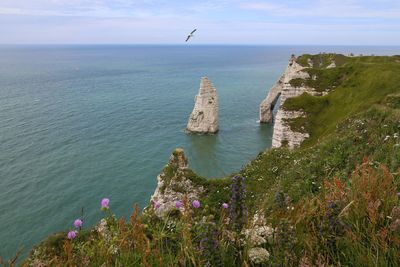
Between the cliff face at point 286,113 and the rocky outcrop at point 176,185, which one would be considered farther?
the cliff face at point 286,113

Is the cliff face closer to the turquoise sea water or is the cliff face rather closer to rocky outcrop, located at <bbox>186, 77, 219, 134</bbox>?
the turquoise sea water

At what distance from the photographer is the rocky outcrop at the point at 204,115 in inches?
3022

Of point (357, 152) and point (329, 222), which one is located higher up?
point (329, 222)

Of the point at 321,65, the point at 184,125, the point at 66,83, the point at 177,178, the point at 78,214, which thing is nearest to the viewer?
the point at 177,178

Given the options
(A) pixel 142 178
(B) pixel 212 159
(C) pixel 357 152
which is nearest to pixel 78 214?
(A) pixel 142 178

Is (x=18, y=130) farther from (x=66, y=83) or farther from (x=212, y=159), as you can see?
(x=66, y=83)

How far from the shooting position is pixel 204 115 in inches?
3022

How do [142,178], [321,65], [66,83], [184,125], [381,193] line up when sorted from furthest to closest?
[66,83] < [321,65] < [184,125] < [142,178] < [381,193]

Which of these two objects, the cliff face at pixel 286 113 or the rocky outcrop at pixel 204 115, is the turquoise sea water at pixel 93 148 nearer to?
the rocky outcrop at pixel 204 115

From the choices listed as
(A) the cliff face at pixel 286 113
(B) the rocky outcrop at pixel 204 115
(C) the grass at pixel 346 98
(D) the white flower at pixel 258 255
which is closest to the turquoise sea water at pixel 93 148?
(B) the rocky outcrop at pixel 204 115

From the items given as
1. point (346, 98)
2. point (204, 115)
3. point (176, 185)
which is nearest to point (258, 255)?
point (176, 185)

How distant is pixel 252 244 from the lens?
4.52 m

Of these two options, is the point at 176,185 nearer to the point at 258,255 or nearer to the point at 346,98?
the point at 258,255

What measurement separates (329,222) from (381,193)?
4.13 ft
